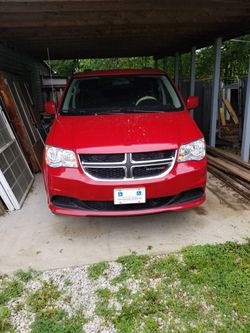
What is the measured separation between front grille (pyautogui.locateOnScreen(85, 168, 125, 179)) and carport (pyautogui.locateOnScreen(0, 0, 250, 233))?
7.89 feet

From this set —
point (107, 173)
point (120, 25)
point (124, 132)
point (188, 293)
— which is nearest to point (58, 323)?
point (188, 293)

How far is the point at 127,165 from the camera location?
8.77ft

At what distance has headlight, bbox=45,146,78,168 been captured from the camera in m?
2.74

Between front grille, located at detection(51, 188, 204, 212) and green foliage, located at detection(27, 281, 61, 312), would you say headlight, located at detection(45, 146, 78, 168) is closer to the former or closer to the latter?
front grille, located at detection(51, 188, 204, 212)

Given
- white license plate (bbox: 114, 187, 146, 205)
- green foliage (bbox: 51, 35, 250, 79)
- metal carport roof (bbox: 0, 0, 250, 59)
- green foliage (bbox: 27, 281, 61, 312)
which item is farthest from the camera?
green foliage (bbox: 51, 35, 250, 79)

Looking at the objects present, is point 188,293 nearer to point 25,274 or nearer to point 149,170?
point 149,170

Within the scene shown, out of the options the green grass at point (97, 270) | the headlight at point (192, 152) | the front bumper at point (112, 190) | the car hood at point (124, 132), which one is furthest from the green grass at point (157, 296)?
the car hood at point (124, 132)

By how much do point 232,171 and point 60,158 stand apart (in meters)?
2.91

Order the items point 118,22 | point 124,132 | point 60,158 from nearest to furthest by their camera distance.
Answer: point 60,158, point 124,132, point 118,22

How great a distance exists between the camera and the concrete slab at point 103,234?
281 cm

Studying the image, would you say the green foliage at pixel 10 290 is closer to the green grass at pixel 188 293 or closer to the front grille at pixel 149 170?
the green grass at pixel 188 293

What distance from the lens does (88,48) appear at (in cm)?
797

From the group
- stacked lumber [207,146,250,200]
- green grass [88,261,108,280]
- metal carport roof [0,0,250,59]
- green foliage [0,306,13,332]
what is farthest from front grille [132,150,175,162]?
metal carport roof [0,0,250,59]

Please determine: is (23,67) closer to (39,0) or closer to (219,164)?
(39,0)
